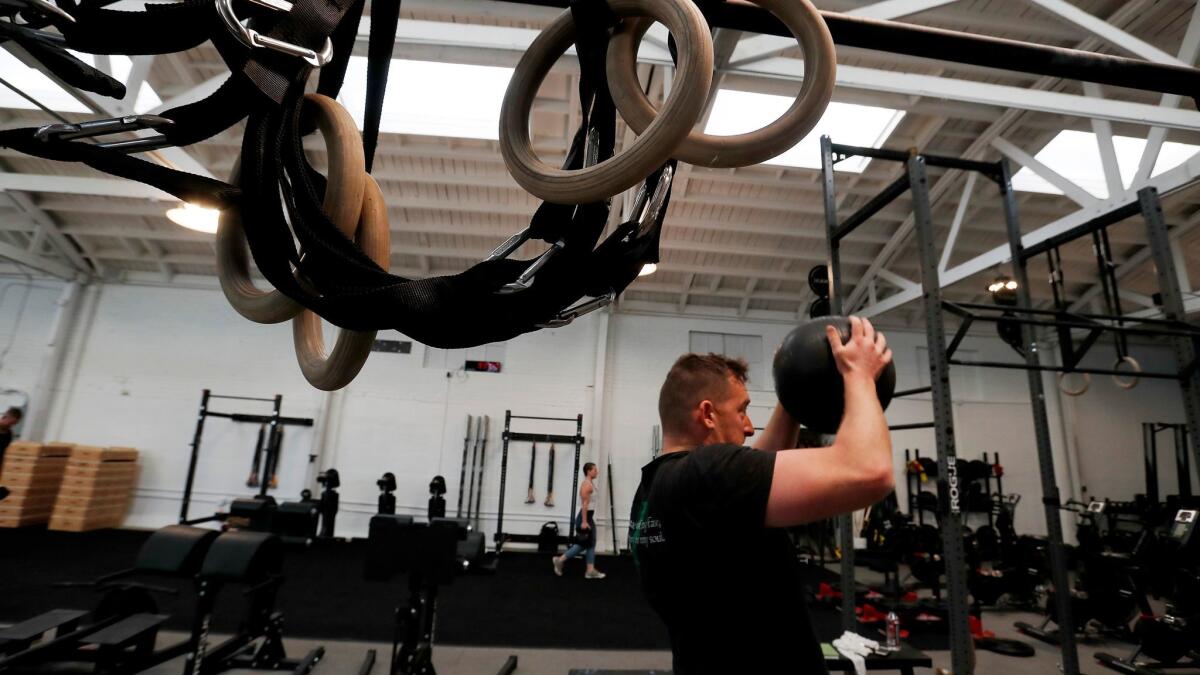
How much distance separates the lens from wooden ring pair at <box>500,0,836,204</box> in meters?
0.61

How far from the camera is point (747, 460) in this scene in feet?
3.59

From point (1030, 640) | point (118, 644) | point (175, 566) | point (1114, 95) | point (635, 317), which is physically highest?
point (1114, 95)

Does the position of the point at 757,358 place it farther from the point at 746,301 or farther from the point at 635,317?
the point at 635,317

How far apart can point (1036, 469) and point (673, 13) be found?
35.5 ft

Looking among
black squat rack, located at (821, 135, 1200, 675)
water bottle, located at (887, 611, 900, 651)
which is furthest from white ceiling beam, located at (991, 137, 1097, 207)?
water bottle, located at (887, 611, 900, 651)

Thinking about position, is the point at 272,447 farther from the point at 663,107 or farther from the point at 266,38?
the point at 663,107

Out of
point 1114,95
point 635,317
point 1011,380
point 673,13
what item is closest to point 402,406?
point 635,317

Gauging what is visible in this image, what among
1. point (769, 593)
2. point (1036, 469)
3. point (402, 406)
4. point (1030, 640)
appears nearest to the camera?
point (769, 593)

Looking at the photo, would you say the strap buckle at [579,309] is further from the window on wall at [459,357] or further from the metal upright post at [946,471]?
the window on wall at [459,357]

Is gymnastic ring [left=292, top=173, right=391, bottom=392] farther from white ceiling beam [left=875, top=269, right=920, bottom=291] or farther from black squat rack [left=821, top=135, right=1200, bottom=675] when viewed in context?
white ceiling beam [left=875, top=269, right=920, bottom=291]

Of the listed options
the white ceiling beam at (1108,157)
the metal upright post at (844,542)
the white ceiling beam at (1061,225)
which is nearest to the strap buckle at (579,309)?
the metal upright post at (844,542)

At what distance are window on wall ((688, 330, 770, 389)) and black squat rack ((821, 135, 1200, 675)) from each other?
5292mm

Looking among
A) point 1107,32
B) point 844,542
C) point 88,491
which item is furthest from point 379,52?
point 88,491

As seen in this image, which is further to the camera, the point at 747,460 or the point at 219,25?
the point at 747,460
